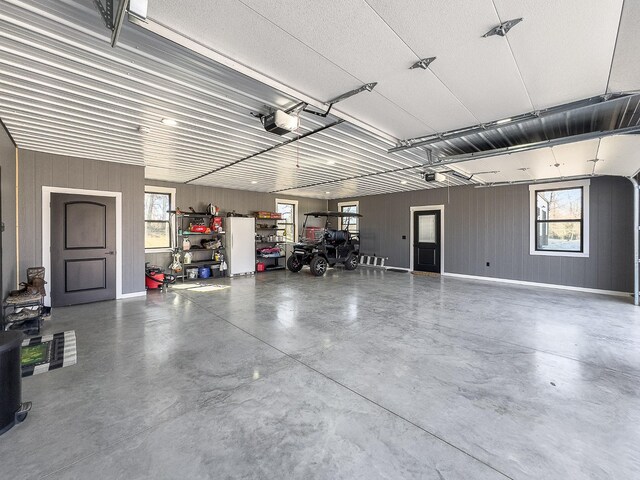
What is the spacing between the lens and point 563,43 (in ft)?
6.93

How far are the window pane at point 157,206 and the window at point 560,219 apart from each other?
9.79 m

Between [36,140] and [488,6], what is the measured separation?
6.11 metres

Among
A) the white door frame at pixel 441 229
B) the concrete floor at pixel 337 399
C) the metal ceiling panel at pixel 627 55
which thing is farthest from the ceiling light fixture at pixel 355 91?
the white door frame at pixel 441 229

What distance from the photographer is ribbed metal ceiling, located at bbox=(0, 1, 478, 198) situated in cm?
212

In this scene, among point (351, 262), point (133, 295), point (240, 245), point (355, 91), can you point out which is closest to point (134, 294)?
point (133, 295)

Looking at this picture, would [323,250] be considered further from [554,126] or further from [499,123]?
[554,126]

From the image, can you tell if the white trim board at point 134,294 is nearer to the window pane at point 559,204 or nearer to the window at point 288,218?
the window at point 288,218

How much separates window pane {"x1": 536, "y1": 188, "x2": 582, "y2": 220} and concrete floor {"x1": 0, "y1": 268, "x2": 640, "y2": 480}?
3158 mm

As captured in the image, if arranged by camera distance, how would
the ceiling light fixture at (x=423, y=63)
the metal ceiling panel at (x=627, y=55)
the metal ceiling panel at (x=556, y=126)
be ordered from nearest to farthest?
the metal ceiling panel at (x=627, y=55), the ceiling light fixture at (x=423, y=63), the metal ceiling panel at (x=556, y=126)

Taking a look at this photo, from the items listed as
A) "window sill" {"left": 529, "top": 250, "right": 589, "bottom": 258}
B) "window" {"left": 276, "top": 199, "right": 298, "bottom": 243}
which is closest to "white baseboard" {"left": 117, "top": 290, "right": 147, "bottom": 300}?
"window" {"left": 276, "top": 199, "right": 298, "bottom": 243}

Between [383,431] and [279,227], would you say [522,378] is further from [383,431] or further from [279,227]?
[279,227]

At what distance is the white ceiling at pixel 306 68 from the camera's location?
187 cm

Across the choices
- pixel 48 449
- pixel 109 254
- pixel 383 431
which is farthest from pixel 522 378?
pixel 109 254

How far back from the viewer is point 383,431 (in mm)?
1964
